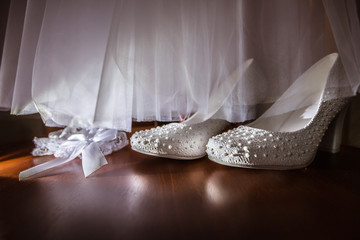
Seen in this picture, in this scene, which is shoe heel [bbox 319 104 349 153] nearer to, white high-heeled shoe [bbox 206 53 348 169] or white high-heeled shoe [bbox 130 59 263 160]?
white high-heeled shoe [bbox 206 53 348 169]

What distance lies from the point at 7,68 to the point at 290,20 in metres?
0.65

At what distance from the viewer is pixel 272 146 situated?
417 millimetres

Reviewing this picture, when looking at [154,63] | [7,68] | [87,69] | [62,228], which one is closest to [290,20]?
[154,63]

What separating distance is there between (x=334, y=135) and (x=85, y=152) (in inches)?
26.6

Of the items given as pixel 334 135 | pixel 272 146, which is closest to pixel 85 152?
pixel 272 146

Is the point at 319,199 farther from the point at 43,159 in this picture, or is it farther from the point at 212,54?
the point at 43,159

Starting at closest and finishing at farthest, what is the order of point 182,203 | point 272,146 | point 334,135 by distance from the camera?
point 182,203 < point 272,146 < point 334,135

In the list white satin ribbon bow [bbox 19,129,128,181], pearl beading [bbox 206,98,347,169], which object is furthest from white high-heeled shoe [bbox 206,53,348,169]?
white satin ribbon bow [bbox 19,129,128,181]

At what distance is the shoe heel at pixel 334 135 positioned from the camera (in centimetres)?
54

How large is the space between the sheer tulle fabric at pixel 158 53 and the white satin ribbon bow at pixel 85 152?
0.25 ft

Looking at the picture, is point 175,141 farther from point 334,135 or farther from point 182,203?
point 334,135

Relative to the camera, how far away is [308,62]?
0.44 meters

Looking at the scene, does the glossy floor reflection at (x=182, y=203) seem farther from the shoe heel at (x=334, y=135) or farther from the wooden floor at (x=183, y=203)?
the shoe heel at (x=334, y=135)

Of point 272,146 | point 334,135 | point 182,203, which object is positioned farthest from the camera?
point 334,135
